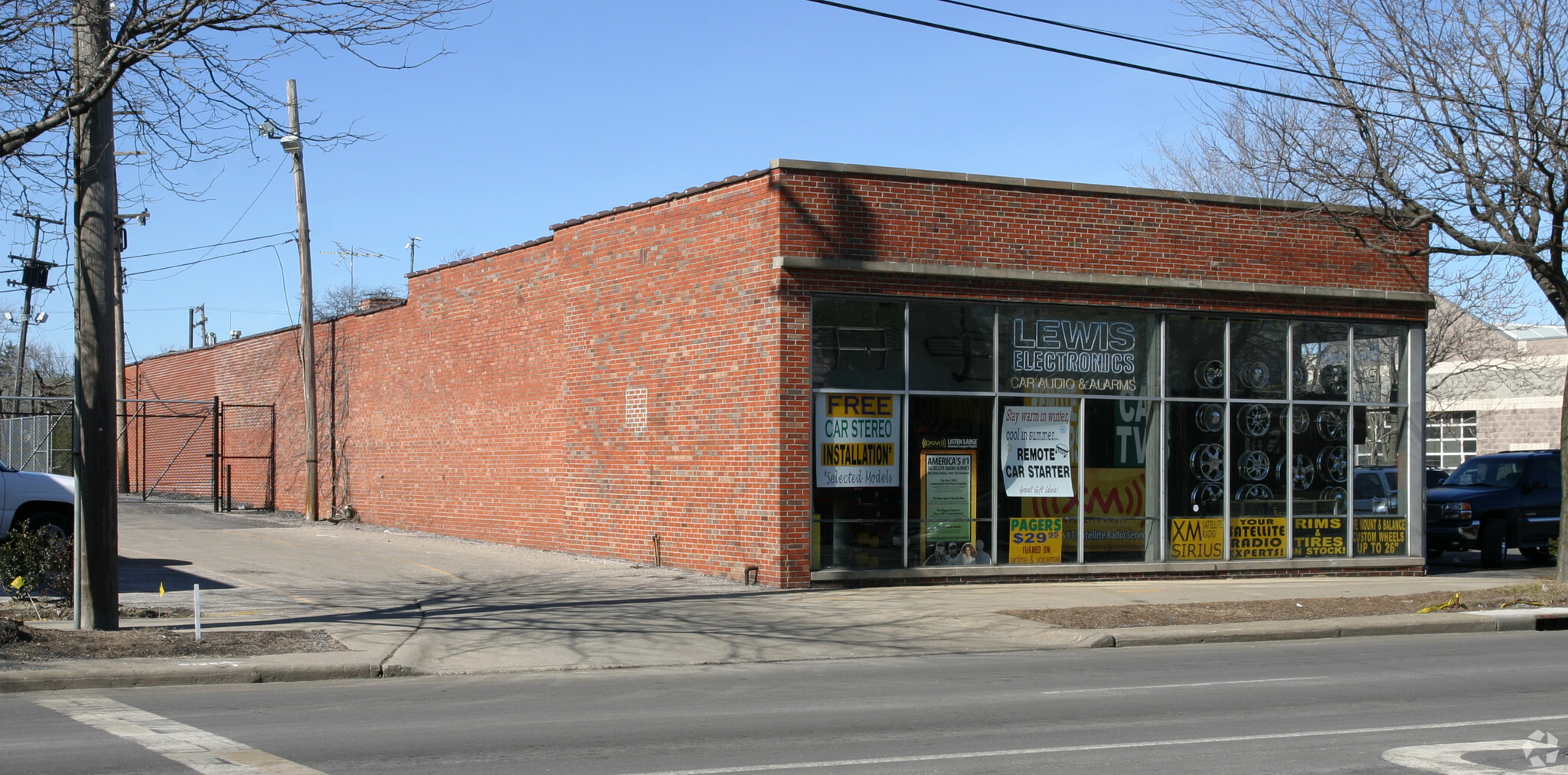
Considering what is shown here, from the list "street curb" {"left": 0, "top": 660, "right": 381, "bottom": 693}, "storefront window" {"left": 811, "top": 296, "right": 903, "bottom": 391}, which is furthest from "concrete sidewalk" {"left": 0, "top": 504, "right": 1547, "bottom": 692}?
"storefront window" {"left": 811, "top": 296, "right": 903, "bottom": 391}

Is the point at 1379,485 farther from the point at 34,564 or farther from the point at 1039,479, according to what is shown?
the point at 34,564

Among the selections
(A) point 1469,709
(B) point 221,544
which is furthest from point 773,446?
(B) point 221,544

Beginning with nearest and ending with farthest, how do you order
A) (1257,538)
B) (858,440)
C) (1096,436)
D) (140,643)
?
(140,643)
(858,440)
(1096,436)
(1257,538)

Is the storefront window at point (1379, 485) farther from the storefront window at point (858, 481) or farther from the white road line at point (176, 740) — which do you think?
the white road line at point (176, 740)

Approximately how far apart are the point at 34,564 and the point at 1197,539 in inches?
583

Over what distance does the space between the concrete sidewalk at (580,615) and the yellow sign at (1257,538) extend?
49 cm

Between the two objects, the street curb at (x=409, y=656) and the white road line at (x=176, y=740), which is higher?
the white road line at (x=176, y=740)

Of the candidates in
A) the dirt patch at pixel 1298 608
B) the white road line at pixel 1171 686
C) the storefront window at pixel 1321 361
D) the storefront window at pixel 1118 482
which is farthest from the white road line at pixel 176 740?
the storefront window at pixel 1321 361

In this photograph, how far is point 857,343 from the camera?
16.8 metres

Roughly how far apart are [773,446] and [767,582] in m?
1.76

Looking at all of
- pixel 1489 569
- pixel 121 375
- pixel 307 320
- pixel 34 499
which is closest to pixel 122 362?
pixel 121 375

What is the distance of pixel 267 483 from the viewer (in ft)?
104

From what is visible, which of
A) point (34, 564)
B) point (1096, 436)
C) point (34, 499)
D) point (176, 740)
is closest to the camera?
point (176, 740)

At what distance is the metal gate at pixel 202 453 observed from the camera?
31.6 m
